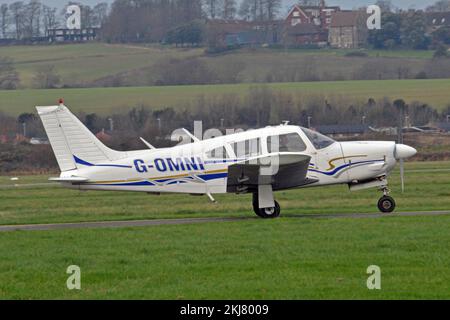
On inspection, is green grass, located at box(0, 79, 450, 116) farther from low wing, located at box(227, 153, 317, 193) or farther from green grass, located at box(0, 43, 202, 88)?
low wing, located at box(227, 153, 317, 193)

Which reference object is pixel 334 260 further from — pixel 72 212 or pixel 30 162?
pixel 30 162

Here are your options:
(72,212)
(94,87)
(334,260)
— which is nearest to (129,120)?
(94,87)

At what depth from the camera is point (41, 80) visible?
86.4 meters

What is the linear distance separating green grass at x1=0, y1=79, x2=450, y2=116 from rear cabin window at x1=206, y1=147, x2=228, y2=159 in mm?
46738

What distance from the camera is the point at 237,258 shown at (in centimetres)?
1457

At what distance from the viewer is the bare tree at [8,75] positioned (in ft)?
282

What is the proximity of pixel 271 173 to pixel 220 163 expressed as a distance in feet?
3.45

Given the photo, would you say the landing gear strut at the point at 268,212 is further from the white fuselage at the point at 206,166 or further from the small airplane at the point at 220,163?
the white fuselage at the point at 206,166

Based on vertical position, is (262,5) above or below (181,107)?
above

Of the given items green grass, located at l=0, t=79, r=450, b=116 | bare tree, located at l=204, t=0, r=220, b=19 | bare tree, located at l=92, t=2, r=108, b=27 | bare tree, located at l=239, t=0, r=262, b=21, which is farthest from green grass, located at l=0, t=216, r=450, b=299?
bare tree, located at l=239, t=0, r=262, b=21

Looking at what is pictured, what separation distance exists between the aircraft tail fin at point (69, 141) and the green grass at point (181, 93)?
46.1 m

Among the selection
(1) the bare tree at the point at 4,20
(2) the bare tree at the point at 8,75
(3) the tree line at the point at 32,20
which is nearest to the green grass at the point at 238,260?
(2) the bare tree at the point at 8,75

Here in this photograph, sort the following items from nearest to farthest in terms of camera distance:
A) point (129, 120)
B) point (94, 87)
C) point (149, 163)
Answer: point (149, 163) → point (129, 120) → point (94, 87)
